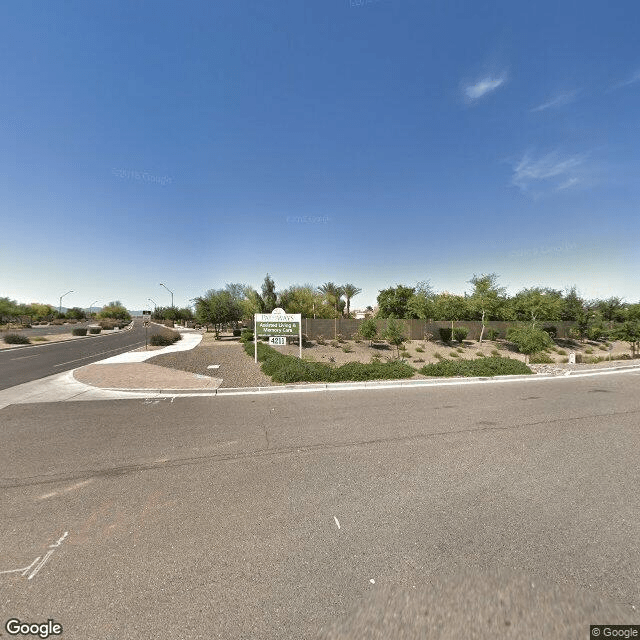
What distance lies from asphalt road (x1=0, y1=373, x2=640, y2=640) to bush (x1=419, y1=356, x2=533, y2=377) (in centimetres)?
554

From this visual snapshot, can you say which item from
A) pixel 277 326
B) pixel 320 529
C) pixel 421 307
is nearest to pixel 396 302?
pixel 421 307

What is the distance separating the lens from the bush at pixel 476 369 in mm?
12036

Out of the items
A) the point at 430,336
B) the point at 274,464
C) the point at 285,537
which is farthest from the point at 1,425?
the point at 430,336

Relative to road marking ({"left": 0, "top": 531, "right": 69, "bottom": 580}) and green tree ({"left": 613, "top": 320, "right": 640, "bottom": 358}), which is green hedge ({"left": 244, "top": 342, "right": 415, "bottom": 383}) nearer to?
road marking ({"left": 0, "top": 531, "right": 69, "bottom": 580})

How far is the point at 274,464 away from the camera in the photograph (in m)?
4.68

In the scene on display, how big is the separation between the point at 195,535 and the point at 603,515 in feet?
16.0

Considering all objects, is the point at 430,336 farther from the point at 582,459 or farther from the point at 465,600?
the point at 465,600

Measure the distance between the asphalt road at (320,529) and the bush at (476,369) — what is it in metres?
5.54

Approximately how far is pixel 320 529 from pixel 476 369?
37.1 ft

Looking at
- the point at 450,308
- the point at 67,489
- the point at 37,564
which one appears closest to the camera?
the point at 37,564

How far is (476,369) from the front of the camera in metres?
12.2

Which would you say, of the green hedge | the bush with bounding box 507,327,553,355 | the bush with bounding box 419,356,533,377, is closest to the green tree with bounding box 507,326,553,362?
the bush with bounding box 507,327,553,355

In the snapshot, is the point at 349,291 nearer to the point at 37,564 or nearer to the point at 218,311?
the point at 218,311

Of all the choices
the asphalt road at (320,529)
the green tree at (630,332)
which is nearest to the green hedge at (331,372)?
the asphalt road at (320,529)
